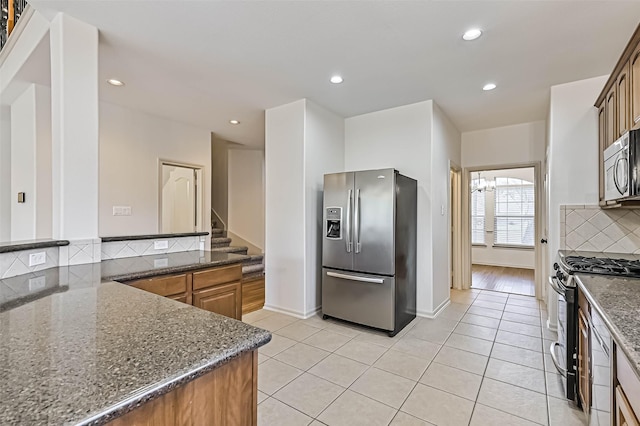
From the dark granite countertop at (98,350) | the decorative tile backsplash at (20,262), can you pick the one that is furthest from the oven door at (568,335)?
the decorative tile backsplash at (20,262)

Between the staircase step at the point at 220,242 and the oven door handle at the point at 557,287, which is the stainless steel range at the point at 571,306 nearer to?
the oven door handle at the point at 557,287

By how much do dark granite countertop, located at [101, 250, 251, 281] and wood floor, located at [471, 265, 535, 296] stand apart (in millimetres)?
4439

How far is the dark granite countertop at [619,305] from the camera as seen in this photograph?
3.15 ft

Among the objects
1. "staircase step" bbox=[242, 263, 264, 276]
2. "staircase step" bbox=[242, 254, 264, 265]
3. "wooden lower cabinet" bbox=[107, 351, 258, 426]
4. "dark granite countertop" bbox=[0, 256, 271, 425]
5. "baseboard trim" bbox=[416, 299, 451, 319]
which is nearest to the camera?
"dark granite countertop" bbox=[0, 256, 271, 425]

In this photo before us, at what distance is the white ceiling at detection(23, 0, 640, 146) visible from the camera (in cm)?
202

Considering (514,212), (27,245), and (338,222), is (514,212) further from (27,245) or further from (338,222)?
(27,245)

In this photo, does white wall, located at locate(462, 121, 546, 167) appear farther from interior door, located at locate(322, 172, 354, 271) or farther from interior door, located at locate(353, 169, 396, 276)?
interior door, located at locate(322, 172, 354, 271)

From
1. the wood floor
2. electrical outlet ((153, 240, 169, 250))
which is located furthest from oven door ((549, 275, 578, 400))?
electrical outlet ((153, 240, 169, 250))

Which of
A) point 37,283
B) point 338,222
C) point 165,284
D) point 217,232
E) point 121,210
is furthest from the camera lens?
point 217,232

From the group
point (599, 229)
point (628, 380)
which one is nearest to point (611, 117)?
point (599, 229)

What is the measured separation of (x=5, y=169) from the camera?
382 cm

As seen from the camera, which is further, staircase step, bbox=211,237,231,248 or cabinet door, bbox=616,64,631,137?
staircase step, bbox=211,237,231,248

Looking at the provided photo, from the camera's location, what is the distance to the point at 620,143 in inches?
79.8

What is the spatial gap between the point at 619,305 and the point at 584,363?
0.60 metres
